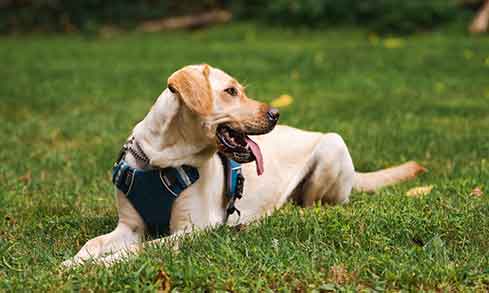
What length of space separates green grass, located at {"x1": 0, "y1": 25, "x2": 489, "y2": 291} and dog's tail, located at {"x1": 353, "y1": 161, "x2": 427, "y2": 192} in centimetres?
9

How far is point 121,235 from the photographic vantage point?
4.36 metres

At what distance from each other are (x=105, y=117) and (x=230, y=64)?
404 cm

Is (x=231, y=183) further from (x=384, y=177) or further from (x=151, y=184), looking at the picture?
(x=384, y=177)

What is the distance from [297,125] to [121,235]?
4.02 m

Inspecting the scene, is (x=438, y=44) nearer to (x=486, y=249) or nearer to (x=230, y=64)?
(x=230, y=64)

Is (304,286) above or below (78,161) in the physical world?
above

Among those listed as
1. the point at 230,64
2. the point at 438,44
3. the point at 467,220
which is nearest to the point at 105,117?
the point at 230,64

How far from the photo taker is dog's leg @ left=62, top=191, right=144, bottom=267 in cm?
413

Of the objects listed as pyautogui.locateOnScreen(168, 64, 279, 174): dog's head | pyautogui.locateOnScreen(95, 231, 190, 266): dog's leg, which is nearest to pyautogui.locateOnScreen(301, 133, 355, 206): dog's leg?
pyautogui.locateOnScreen(168, 64, 279, 174): dog's head

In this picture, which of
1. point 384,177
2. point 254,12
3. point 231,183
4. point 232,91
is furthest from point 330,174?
point 254,12

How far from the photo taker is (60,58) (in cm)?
1448

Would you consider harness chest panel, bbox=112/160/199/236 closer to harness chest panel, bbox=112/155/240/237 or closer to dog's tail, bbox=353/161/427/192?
harness chest panel, bbox=112/155/240/237

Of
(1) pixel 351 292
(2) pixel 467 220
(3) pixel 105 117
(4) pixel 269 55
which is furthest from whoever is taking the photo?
(4) pixel 269 55

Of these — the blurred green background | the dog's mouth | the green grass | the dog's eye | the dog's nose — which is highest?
the dog's eye
